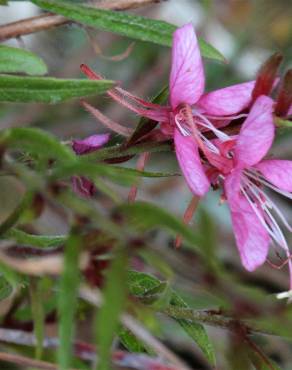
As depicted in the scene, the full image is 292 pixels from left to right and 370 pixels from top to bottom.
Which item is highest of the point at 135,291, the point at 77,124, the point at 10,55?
the point at 10,55

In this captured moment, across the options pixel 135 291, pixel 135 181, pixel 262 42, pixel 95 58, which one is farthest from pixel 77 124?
pixel 135 181

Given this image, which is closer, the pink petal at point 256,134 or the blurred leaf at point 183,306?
the pink petal at point 256,134

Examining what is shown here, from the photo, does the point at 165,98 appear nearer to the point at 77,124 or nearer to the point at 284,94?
the point at 284,94

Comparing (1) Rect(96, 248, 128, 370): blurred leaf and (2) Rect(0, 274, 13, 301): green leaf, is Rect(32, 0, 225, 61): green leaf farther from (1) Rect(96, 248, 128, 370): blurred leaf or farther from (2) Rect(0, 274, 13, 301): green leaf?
(1) Rect(96, 248, 128, 370): blurred leaf

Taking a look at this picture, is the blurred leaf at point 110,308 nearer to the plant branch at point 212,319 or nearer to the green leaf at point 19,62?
the plant branch at point 212,319

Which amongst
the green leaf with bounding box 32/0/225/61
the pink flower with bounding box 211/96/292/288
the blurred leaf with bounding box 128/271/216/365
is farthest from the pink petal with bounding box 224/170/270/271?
the green leaf with bounding box 32/0/225/61

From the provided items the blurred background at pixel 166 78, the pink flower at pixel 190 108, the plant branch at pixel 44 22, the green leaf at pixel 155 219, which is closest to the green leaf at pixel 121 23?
the plant branch at pixel 44 22
